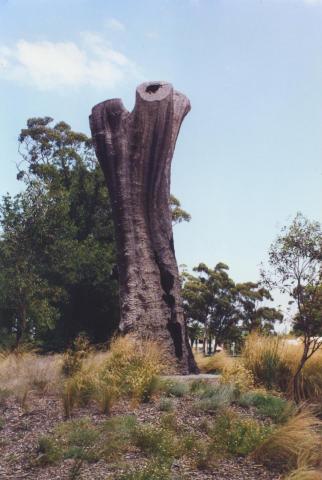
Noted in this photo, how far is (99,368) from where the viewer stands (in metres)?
9.02

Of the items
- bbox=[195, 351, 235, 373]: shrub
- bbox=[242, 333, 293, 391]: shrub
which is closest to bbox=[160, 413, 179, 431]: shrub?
bbox=[242, 333, 293, 391]: shrub

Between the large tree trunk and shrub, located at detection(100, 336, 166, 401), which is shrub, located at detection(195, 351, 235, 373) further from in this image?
shrub, located at detection(100, 336, 166, 401)

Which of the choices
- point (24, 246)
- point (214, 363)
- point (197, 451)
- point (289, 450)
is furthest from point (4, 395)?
point (24, 246)

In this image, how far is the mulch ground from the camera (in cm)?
555

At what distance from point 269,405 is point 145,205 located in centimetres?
525

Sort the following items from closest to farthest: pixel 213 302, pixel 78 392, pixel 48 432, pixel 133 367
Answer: pixel 48 432, pixel 78 392, pixel 133 367, pixel 213 302

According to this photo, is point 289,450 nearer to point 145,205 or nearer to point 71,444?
point 71,444

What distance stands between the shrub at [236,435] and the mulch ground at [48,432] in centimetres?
14

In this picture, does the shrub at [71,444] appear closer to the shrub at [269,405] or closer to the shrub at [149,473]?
the shrub at [149,473]

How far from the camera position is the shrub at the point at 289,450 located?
6.10m

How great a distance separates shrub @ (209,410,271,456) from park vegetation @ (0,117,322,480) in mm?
17

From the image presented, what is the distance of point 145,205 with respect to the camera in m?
12.0

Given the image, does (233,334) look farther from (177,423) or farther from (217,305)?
(177,423)

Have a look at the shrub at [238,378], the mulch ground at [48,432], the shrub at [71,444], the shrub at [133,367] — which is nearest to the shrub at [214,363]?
the shrub at [238,378]
